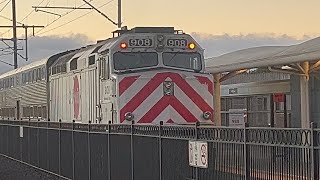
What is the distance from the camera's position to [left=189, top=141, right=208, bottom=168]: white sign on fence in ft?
31.9

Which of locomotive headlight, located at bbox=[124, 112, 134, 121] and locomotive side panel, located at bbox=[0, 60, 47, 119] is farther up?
locomotive side panel, located at bbox=[0, 60, 47, 119]

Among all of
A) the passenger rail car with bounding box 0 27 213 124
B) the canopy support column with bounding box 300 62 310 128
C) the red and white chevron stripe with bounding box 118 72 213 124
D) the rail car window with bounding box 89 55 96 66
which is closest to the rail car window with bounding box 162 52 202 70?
the passenger rail car with bounding box 0 27 213 124

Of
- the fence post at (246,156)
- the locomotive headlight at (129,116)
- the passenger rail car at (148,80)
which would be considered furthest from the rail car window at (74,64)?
the fence post at (246,156)

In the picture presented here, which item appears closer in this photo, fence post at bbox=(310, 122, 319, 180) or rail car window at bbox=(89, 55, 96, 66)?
fence post at bbox=(310, 122, 319, 180)

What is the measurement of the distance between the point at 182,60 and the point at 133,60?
4.53 ft

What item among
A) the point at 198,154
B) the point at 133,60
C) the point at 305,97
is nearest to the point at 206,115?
the point at 133,60

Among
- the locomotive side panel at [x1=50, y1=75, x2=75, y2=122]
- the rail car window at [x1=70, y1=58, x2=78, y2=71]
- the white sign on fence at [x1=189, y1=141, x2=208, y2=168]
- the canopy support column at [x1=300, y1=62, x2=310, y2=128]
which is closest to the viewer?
the white sign on fence at [x1=189, y1=141, x2=208, y2=168]

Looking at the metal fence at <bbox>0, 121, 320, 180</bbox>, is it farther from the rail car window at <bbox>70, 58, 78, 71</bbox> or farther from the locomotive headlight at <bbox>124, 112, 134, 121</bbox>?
the rail car window at <bbox>70, 58, 78, 71</bbox>

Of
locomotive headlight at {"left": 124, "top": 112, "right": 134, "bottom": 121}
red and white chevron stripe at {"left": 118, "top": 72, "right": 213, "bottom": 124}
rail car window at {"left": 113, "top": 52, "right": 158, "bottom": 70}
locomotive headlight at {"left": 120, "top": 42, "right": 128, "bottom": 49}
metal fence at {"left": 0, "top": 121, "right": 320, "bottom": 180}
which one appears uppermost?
locomotive headlight at {"left": 120, "top": 42, "right": 128, "bottom": 49}

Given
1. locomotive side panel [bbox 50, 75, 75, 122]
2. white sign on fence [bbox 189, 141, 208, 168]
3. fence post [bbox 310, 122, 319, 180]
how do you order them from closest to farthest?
fence post [bbox 310, 122, 319, 180] < white sign on fence [bbox 189, 141, 208, 168] < locomotive side panel [bbox 50, 75, 75, 122]

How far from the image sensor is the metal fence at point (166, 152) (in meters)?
7.52

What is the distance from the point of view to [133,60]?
19016mm

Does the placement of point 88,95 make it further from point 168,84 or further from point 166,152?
point 166,152

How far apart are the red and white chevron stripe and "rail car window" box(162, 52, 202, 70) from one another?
481 millimetres
